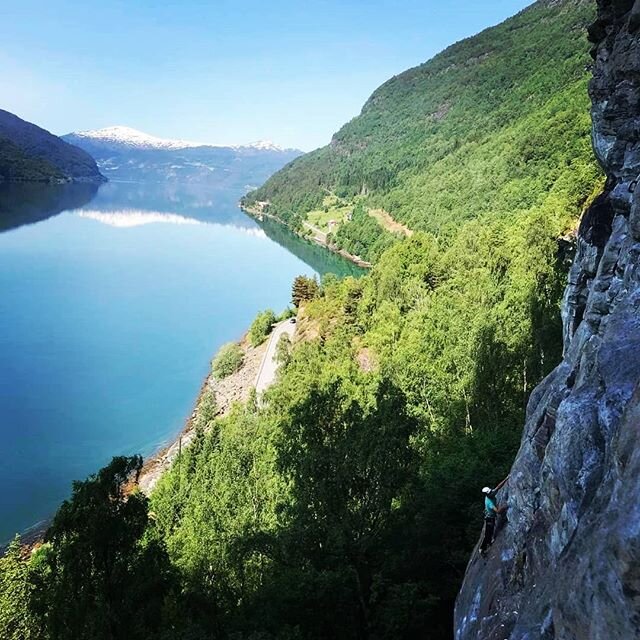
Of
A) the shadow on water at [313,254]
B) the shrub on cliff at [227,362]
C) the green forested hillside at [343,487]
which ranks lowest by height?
the shrub on cliff at [227,362]

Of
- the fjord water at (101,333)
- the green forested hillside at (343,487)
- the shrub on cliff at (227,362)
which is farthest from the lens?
the shrub on cliff at (227,362)

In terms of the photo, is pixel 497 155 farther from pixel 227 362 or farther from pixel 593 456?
pixel 593 456

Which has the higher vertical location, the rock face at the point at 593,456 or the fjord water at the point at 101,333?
the rock face at the point at 593,456

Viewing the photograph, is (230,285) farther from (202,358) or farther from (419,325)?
(419,325)

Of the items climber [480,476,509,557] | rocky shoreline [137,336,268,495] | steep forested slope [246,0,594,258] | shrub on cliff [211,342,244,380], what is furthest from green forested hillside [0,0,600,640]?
steep forested slope [246,0,594,258]

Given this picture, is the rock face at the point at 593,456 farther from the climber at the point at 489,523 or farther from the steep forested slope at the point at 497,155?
the steep forested slope at the point at 497,155

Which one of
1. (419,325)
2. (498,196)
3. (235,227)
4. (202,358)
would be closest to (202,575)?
(419,325)

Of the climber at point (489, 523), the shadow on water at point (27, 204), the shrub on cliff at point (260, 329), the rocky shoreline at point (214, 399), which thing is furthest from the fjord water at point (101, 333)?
the climber at point (489, 523)
